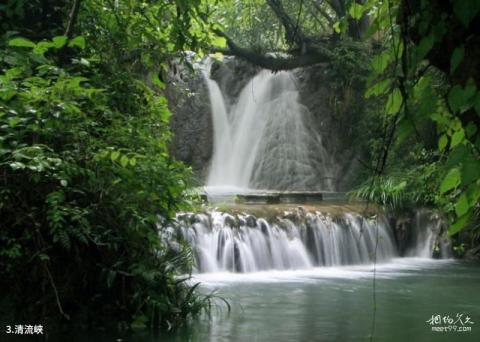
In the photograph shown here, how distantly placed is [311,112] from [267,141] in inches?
64.9

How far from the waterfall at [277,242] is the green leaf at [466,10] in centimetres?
828

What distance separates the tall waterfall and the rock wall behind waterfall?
0.69 feet

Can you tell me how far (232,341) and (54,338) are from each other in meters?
1.57

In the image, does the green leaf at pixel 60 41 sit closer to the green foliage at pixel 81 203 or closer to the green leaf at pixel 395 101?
the green foliage at pixel 81 203

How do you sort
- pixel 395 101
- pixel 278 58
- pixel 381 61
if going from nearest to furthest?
pixel 395 101
pixel 381 61
pixel 278 58

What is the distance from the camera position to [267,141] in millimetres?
19422

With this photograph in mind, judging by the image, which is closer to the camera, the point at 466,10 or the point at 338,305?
the point at 466,10

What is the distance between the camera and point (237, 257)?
10.9 m

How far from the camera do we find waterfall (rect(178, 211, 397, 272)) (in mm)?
10742

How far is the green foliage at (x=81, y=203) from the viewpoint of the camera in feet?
Result: 17.0

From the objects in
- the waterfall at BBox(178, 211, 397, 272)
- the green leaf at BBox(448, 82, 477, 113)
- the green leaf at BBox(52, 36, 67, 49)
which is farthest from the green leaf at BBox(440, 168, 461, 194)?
the waterfall at BBox(178, 211, 397, 272)

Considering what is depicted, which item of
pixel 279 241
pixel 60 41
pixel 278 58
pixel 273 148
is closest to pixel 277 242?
pixel 279 241

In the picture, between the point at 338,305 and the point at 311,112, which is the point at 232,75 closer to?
the point at 311,112

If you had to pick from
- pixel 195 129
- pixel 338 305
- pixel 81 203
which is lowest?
pixel 338 305
